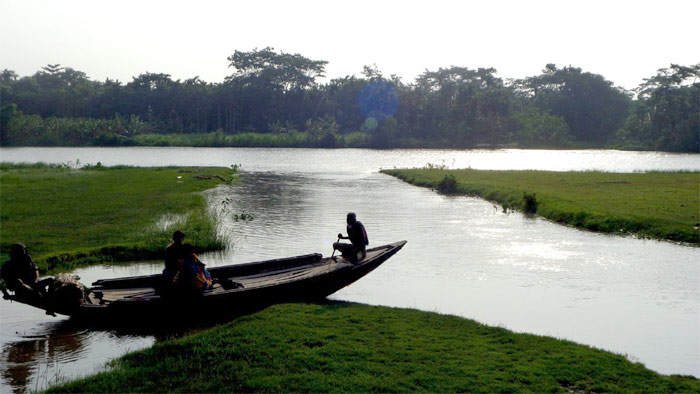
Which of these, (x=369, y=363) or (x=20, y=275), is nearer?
(x=369, y=363)

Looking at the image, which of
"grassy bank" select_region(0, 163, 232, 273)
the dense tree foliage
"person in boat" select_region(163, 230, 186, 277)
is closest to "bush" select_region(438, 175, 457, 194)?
"grassy bank" select_region(0, 163, 232, 273)

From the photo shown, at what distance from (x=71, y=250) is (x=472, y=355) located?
45.3ft

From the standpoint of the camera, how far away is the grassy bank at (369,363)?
9.05 m

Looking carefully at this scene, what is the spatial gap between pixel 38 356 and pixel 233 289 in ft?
12.6

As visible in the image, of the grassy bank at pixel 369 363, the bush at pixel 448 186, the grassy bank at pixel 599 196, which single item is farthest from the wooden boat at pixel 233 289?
the bush at pixel 448 186

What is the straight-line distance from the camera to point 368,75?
138 m

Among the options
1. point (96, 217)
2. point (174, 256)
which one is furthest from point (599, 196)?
point (174, 256)

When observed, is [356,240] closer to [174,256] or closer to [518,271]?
[174,256]

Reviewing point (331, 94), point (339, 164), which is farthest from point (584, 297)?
point (331, 94)

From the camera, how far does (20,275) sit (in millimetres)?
12781

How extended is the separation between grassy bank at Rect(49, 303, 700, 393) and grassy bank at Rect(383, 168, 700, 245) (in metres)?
15.3

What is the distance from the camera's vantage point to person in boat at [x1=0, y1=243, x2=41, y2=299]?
40.9 feet

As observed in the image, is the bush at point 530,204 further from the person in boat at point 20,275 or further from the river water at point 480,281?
the person in boat at point 20,275

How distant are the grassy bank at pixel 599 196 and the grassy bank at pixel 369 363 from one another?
1528 centimetres
